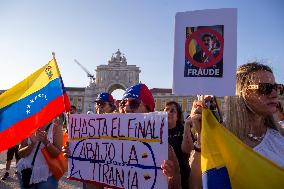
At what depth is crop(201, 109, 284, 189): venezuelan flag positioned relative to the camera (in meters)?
1.76

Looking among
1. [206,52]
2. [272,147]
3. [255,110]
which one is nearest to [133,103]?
[206,52]

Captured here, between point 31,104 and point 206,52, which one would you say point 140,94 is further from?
point 31,104

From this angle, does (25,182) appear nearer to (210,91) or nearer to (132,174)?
(132,174)

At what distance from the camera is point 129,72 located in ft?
299

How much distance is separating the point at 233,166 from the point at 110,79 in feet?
296

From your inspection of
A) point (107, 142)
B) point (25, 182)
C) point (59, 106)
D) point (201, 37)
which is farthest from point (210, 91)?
point (25, 182)

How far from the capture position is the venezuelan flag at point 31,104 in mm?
3918

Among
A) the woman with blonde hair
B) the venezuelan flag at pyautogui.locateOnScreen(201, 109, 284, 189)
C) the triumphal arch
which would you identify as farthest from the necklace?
the triumphal arch

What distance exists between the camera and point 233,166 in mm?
1820

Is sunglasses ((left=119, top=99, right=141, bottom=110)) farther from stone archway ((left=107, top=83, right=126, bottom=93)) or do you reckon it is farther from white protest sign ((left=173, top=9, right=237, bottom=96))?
stone archway ((left=107, top=83, right=126, bottom=93))

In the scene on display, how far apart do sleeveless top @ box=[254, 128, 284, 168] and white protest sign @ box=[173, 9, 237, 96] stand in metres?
0.34

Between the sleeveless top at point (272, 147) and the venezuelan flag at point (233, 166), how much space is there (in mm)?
108

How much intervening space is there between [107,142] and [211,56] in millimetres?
1513

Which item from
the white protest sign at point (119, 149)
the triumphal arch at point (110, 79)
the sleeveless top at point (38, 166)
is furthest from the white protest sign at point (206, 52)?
the triumphal arch at point (110, 79)
